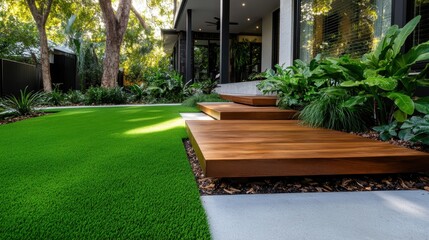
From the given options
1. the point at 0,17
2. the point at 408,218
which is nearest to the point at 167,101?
the point at 408,218

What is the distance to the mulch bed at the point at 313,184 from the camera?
1.74 meters

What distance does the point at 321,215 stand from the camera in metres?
1.40

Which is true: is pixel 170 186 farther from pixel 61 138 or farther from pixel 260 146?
pixel 61 138

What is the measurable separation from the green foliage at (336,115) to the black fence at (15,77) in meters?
7.46

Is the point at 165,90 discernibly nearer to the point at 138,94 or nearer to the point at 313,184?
the point at 138,94

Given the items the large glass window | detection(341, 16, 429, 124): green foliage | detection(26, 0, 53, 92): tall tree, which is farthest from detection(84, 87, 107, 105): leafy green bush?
detection(341, 16, 429, 124): green foliage

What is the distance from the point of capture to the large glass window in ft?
11.5

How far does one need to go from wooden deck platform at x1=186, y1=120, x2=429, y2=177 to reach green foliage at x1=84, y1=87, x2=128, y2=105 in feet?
26.3

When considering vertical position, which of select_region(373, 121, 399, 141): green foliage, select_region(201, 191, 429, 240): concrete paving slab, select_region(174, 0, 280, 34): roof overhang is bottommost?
select_region(201, 191, 429, 240): concrete paving slab

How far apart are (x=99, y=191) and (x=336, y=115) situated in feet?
7.05

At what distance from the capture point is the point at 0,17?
14469 mm

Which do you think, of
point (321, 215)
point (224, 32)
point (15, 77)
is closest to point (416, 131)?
point (321, 215)

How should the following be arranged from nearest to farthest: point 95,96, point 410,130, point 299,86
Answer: point 410,130, point 299,86, point 95,96

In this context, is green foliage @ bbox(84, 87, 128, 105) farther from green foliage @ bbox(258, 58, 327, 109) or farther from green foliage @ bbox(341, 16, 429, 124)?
green foliage @ bbox(341, 16, 429, 124)
